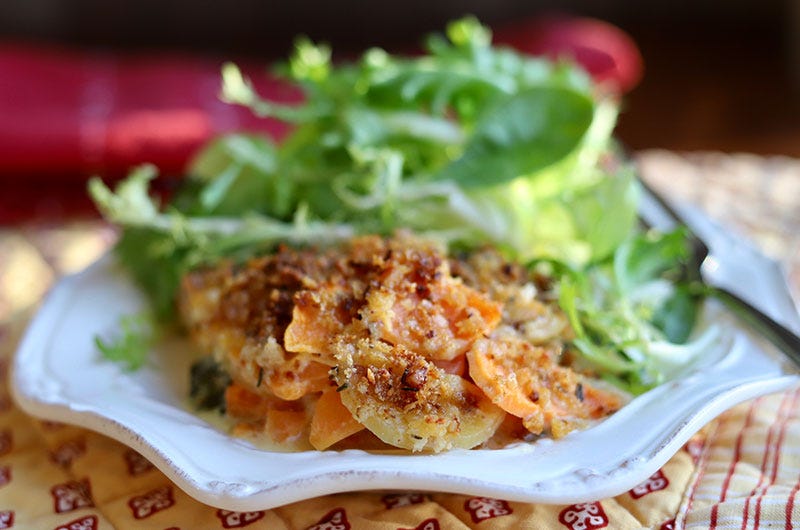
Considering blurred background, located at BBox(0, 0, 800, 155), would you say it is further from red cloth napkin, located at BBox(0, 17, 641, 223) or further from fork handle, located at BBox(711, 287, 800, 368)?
fork handle, located at BBox(711, 287, 800, 368)

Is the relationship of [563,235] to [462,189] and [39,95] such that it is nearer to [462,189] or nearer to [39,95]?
[462,189]

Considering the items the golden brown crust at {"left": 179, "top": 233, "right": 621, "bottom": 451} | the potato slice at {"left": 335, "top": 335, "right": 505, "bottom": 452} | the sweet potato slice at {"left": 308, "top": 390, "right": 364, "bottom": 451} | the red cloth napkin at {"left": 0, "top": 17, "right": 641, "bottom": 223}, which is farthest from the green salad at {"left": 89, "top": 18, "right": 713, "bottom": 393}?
the red cloth napkin at {"left": 0, "top": 17, "right": 641, "bottom": 223}

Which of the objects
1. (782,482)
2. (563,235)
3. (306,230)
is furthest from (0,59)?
(782,482)

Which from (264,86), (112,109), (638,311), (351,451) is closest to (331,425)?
(351,451)

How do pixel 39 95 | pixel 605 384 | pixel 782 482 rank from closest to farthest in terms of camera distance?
pixel 782 482
pixel 605 384
pixel 39 95

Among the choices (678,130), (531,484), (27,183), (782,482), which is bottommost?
(678,130)

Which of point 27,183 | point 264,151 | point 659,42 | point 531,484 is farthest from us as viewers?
point 659,42

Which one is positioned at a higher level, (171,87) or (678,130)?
(171,87)
